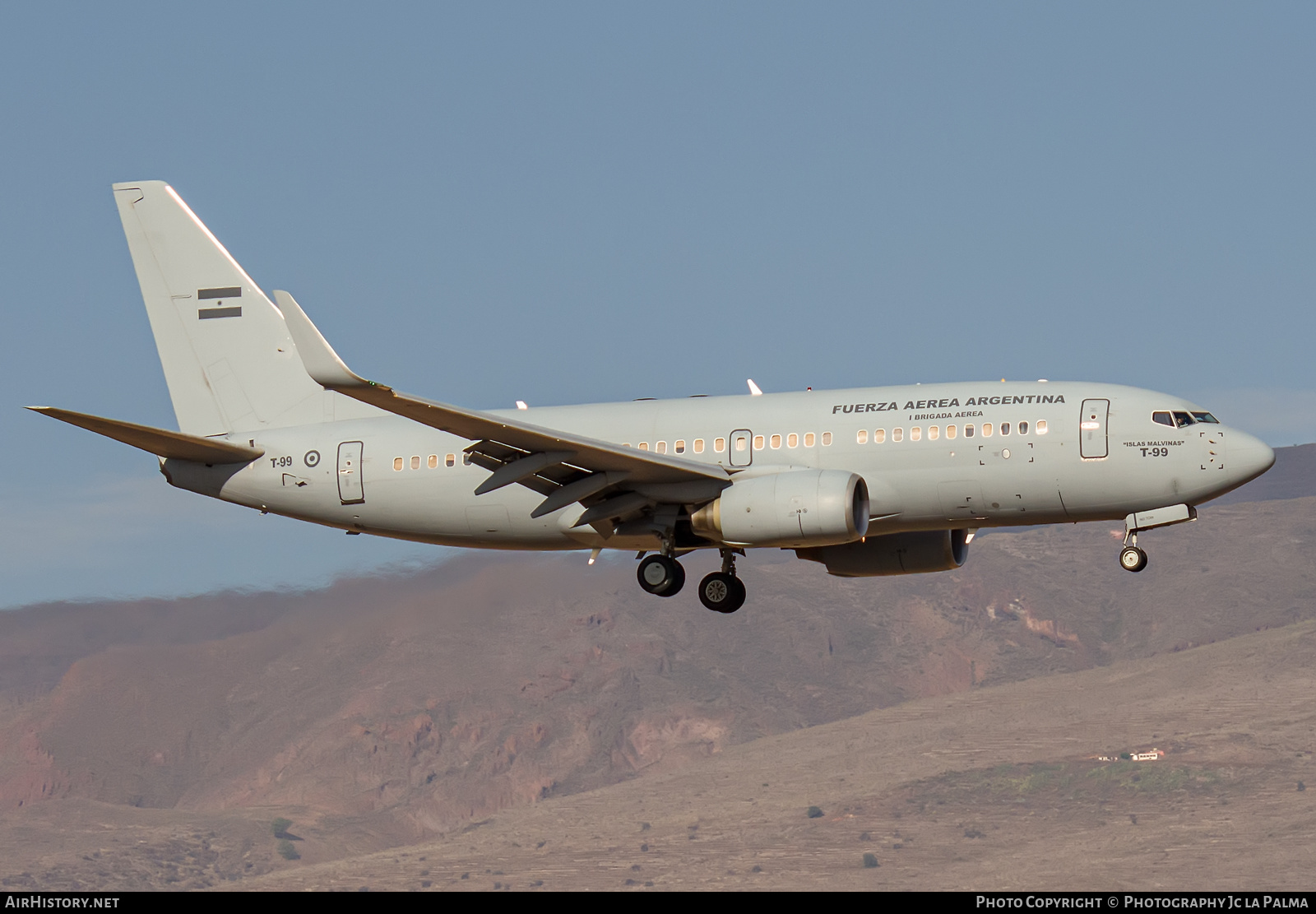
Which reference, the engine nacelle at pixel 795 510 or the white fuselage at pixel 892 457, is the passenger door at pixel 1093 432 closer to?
the white fuselage at pixel 892 457

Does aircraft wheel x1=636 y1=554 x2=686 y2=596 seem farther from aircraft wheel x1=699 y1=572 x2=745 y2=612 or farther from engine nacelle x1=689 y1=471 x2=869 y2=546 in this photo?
engine nacelle x1=689 y1=471 x2=869 y2=546

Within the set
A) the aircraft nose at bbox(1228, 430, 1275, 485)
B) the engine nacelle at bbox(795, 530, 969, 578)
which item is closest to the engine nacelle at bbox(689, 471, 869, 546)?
the engine nacelle at bbox(795, 530, 969, 578)

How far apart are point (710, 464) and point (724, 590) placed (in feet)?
11.5

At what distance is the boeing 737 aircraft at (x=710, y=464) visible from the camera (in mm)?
42500

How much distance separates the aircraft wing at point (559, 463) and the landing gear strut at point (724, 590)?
308 centimetres

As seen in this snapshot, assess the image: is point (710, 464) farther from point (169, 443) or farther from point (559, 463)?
point (169, 443)

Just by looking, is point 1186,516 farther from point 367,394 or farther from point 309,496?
point 309,496

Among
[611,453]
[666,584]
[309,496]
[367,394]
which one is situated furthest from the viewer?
[309,496]

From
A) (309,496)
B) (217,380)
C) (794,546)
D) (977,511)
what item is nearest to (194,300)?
(217,380)

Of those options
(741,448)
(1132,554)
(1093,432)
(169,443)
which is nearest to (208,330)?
(169,443)

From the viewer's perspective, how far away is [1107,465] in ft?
140

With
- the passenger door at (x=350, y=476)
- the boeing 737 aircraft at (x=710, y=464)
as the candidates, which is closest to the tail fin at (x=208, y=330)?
the boeing 737 aircraft at (x=710, y=464)
